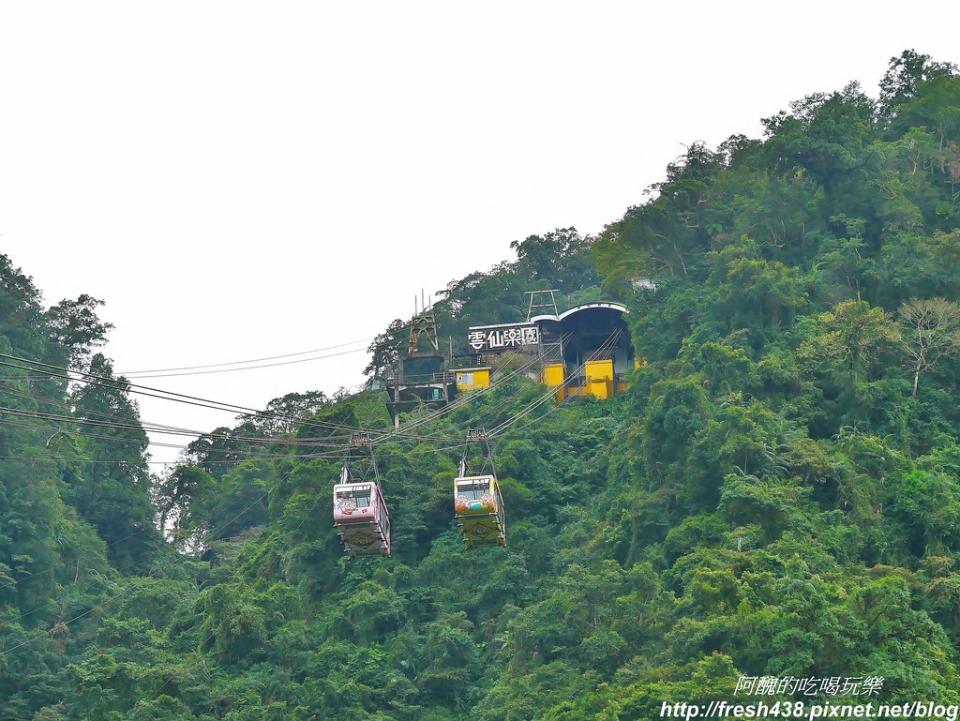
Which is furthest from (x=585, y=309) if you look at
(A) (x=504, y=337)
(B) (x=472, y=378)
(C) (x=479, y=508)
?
(C) (x=479, y=508)

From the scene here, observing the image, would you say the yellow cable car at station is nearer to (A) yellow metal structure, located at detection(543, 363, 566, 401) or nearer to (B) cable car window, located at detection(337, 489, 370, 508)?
(B) cable car window, located at detection(337, 489, 370, 508)

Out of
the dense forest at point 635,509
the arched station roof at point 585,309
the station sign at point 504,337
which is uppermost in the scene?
the arched station roof at point 585,309

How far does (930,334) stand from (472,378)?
15.9m

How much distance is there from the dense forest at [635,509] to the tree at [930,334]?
0.08m

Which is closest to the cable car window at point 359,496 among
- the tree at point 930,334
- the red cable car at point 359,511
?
the red cable car at point 359,511

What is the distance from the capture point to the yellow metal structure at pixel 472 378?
52500 millimetres

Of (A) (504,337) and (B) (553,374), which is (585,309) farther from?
(A) (504,337)

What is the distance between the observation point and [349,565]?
43.2 metres

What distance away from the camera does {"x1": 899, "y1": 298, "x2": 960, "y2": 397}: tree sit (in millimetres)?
40625

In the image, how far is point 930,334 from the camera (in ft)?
133

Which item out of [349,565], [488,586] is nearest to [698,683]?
[488,586]

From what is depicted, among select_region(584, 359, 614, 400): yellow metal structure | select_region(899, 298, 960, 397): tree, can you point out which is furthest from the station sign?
select_region(899, 298, 960, 397): tree

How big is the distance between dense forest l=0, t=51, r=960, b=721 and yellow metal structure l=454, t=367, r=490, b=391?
1.91 metres

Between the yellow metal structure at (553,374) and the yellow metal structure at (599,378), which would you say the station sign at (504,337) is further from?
the yellow metal structure at (599,378)
